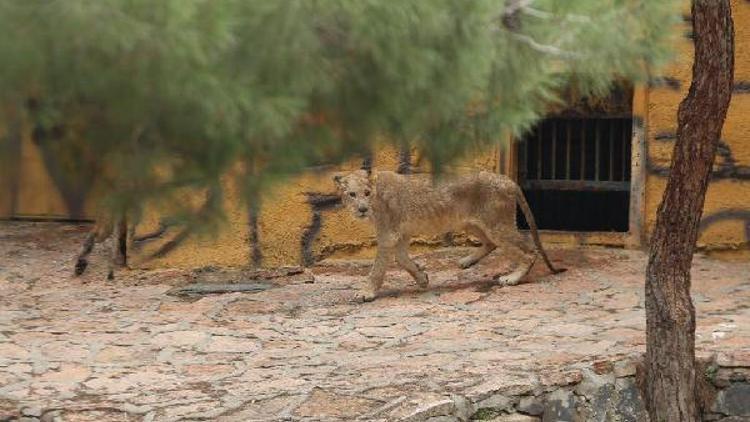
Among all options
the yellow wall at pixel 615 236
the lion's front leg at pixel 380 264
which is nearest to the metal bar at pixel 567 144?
the yellow wall at pixel 615 236

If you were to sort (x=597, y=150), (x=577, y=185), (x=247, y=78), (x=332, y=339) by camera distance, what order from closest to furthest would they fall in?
1. (x=247, y=78)
2. (x=332, y=339)
3. (x=577, y=185)
4. (x=597, y=150)

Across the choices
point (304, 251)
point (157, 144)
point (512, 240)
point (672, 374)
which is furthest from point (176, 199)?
point (304, 251)

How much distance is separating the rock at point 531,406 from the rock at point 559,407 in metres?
0.03

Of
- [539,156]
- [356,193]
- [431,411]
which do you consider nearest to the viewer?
[431,411]

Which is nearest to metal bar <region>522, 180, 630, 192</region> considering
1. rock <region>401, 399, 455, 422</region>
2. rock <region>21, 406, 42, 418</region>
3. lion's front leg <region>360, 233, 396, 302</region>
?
lion's front leg <region>360, 233, 396, 302</region>

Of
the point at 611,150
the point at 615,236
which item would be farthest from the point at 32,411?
the point at 611,150

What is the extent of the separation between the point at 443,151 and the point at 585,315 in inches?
181

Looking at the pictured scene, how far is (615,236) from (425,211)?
5.29ft

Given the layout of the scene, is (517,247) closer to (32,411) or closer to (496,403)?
(496,403)

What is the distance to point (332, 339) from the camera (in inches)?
268

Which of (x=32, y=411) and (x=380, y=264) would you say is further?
(x=380, y=264)

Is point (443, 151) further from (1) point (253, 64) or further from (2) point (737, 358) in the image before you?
(2) point (737, 358)

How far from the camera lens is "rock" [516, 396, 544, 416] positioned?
5664 millimetres

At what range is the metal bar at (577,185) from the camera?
352 inches
